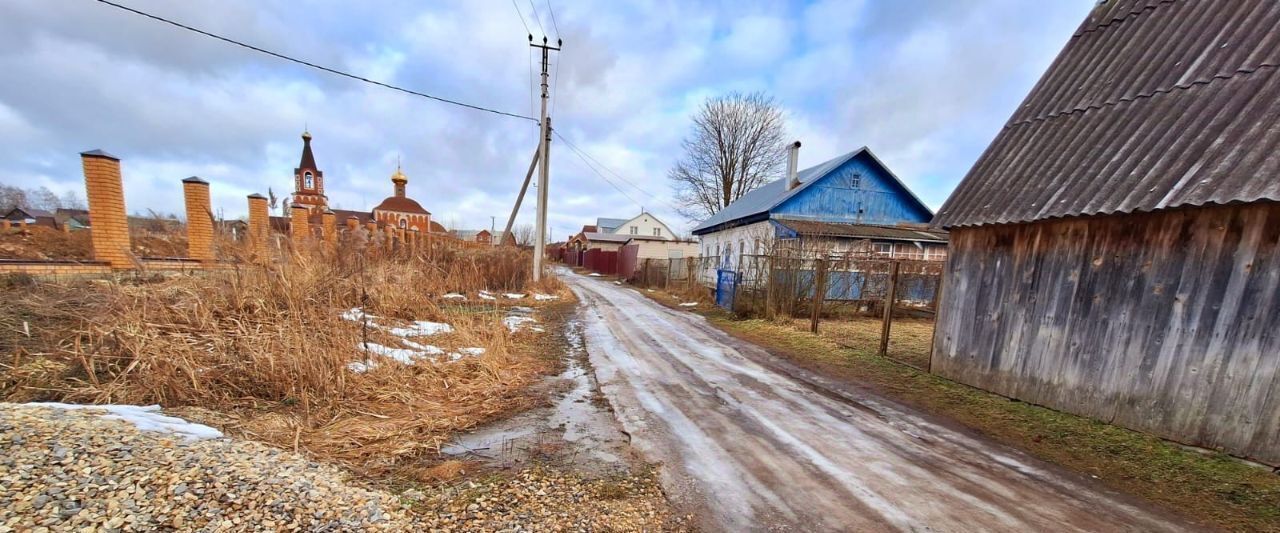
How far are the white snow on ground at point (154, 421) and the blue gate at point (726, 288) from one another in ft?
35.0

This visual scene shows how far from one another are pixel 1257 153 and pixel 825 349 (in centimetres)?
516

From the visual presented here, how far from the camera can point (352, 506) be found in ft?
7.57

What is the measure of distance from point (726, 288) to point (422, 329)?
863 cm

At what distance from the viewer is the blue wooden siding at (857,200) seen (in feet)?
61.2

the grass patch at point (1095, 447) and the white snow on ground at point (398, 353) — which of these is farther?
the white snow on ground at point (398, 353)

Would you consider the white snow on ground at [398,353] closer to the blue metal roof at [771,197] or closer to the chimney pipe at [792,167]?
the blue metal roof at [771,197]

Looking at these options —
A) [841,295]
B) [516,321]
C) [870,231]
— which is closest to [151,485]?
[516,321]

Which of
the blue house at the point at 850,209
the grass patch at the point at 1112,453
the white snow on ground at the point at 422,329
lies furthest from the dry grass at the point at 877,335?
the white snow on ground at the point at 422,329

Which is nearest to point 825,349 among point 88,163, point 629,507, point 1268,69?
point 1268,69

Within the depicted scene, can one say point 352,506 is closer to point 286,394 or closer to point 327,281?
point 286,394

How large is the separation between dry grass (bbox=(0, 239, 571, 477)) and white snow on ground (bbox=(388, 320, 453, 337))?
25.4 inches

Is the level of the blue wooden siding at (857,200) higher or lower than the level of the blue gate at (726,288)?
higher

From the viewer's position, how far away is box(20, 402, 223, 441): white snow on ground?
2.54 metres

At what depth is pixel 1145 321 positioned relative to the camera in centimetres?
400
